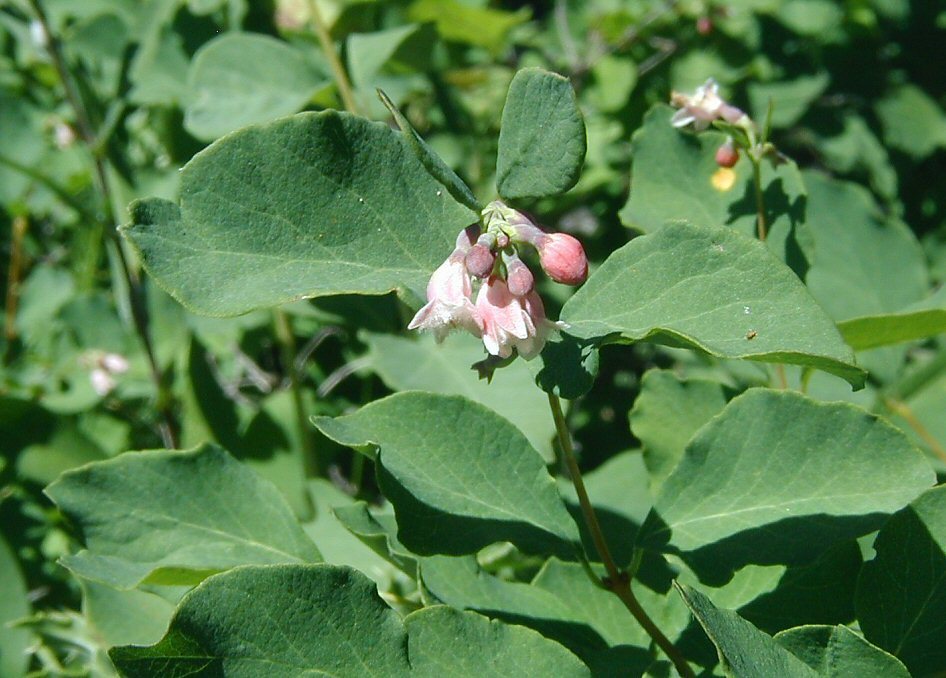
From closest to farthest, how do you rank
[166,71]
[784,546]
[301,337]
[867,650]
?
[867,650]
[784,546]
[166,71]
[301,337]

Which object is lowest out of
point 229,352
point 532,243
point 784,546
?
point 229,352

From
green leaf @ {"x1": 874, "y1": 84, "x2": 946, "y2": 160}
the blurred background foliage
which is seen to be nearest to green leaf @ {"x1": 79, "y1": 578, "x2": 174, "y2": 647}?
the blurred background foliage

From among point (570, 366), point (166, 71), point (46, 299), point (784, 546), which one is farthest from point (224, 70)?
point (784, 546)

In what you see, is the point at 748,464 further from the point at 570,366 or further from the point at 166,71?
the point at 166,71

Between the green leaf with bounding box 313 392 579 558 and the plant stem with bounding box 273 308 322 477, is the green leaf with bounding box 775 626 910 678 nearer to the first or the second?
the green leaf with bounding box 313 392 579 558

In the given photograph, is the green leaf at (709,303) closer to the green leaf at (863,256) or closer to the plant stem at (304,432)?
the green leaf at (863,256)

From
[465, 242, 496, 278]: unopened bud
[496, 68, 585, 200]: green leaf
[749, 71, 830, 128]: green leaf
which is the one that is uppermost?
[496, 68, 585, 200]: green leaf
